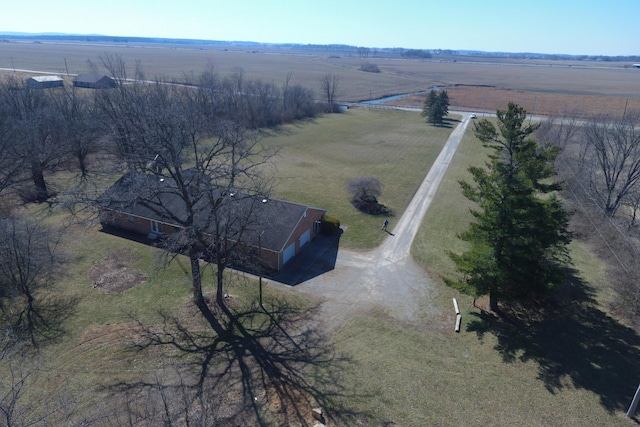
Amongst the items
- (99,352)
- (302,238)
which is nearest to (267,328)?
(99,352)

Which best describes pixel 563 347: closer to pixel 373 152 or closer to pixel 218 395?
pixel 218 395

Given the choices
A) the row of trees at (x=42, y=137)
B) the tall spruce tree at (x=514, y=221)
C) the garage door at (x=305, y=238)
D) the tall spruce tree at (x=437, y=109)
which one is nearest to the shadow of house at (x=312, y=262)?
the garage door at (x=305, y=238)

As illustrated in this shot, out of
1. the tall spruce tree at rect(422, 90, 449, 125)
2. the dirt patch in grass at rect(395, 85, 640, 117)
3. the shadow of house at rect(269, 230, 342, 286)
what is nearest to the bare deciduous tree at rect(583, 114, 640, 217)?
the shadow of house at rect(269, 230, 342, 286)

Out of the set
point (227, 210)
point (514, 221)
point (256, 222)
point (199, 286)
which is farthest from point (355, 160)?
point (199, 286)

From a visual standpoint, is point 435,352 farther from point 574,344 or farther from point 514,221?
point 514,221

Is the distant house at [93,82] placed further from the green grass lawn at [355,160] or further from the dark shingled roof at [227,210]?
the dark shingled roof at [227,210]

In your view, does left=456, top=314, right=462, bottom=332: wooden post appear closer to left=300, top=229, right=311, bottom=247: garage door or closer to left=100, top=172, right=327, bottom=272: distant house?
left=100, top=172, right=327, bottom=272: distant house

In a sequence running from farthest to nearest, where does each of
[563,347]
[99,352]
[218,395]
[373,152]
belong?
1. [373,152]
2. [563,347]
3. [99,352]
4. [218,395]
